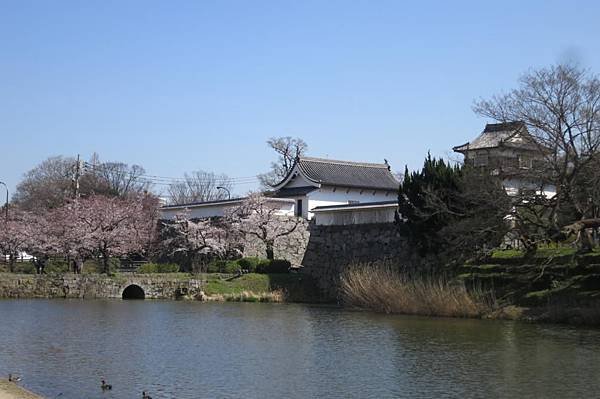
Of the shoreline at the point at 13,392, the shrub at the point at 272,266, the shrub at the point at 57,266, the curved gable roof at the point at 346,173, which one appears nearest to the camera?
the shoreline at the point at 13,392

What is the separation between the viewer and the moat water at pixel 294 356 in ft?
44.9

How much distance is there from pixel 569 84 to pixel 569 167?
3.15 metres

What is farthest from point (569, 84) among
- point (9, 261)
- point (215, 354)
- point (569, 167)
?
point (9, 261)

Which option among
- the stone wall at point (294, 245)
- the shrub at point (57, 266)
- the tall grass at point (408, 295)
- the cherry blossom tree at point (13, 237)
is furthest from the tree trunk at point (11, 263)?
the tall grass at point (408, 295)

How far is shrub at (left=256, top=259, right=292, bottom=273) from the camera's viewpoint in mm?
40812

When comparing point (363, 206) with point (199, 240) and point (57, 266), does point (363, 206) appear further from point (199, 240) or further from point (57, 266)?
point (57, 266)

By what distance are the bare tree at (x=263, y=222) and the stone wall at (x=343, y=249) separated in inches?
72.0

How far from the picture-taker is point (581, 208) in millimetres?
27031

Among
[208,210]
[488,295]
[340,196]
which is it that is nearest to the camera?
[488,295]

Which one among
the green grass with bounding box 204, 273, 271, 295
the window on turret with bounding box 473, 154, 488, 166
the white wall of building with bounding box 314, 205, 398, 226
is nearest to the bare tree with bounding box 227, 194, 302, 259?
the white wall of building with bounding box 314, 205, 398, 226

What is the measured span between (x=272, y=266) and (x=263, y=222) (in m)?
3.78

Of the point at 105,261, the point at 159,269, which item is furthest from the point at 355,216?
the point at 105,261

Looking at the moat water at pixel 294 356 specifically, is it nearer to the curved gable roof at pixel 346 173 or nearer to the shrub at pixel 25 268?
the shrub at pixel 25 268

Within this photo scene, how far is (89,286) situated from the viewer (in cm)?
3762
